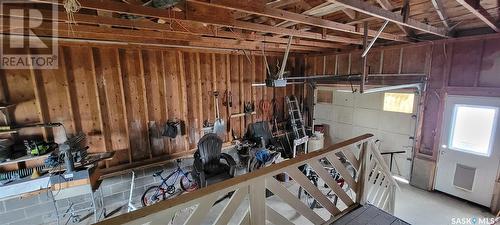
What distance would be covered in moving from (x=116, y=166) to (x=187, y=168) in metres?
1.39

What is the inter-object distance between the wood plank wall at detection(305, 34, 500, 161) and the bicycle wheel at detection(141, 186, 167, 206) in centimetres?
524

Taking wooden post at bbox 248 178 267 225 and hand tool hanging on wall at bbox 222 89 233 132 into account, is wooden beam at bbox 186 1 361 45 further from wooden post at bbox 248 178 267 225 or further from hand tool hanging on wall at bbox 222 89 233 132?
hand tool hanging on wall at bbox 222 89 233 132

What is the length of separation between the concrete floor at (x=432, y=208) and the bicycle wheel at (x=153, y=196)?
424 centimetres

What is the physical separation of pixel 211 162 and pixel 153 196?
4.01ft

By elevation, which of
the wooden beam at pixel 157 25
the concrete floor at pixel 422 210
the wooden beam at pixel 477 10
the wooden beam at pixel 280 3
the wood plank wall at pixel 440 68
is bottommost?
the concrete floor at pixel 422 210

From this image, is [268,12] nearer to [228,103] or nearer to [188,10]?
[188,10]

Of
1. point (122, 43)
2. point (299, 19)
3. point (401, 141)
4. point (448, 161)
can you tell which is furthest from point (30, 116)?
point (448, 161)

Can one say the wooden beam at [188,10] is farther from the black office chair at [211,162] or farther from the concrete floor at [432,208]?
the concrete floor at [432,208]

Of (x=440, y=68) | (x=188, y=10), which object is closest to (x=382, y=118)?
(x=440, y=68)

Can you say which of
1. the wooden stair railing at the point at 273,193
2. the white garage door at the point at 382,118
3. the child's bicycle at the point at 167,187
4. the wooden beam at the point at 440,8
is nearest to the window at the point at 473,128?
the white garage door at the point at 382,118

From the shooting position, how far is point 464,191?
4.03 meters

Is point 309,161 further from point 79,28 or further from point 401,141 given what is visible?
point 401,141

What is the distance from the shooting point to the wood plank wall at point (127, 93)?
141 inches

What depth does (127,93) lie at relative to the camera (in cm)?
430
